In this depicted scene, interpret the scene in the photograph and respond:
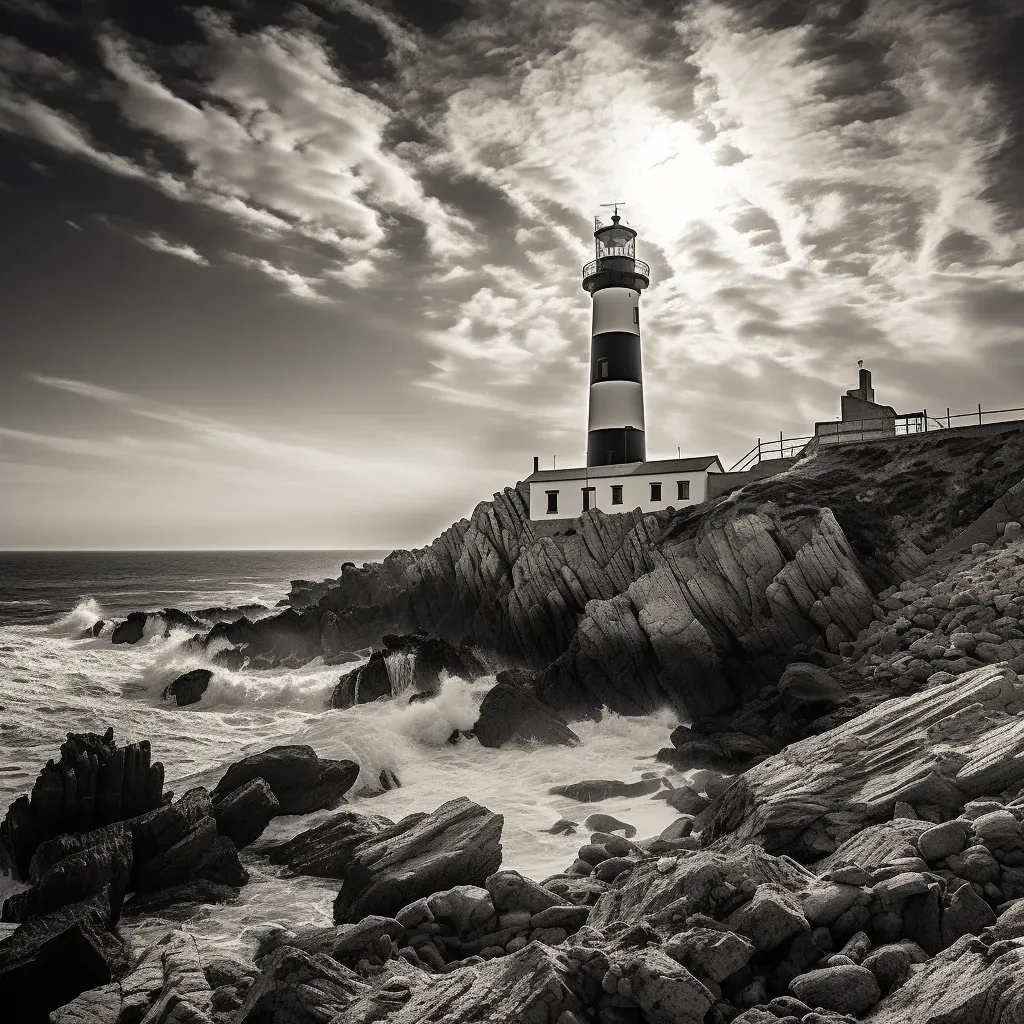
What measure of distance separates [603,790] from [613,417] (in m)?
27.1

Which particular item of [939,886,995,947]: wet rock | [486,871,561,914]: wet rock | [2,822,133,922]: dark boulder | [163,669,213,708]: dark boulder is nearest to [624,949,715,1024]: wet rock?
[939,886,995,947]: wet rock

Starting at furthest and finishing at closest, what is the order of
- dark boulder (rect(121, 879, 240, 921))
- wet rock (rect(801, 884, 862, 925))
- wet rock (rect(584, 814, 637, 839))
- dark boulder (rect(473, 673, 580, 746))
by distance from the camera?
1. dark boulder (rect(473, 673, 580, 746))
2. wet rock (rect(584, 814, 637, 839))
3. dark boulder (rect(121, 879, 240, 921))
4. wet rock (rect(801, 884, 862, 925))

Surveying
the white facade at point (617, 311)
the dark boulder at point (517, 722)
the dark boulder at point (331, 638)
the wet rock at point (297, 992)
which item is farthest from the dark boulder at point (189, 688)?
the white facade at point (617, 311)

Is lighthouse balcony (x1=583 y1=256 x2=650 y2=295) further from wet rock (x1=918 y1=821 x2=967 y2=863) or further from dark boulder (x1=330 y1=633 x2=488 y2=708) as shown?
wet rock (x1=918 y1=821 x2=967 y2=863)

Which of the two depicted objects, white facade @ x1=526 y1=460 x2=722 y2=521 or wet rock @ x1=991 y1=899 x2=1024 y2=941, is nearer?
wet rock @ x1=991 y1=899 x2=1024 y2=941

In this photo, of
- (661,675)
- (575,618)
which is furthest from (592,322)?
(661,675)

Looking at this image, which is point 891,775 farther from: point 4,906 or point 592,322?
point 592,322

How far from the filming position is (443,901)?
400 inches

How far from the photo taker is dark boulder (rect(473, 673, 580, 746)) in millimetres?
21250

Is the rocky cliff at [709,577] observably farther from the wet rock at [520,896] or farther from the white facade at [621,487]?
the wet rock at [520,896]

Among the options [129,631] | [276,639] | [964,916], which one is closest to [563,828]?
[964,916]

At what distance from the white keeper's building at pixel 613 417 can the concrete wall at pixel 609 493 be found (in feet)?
0.16

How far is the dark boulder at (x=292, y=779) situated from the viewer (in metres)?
16.4

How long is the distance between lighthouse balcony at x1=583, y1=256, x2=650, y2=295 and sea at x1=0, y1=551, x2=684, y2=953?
24.2m
